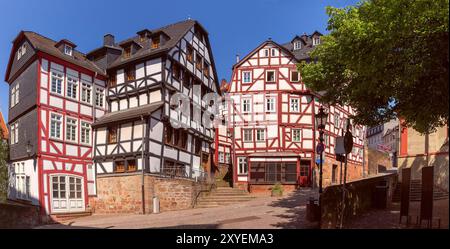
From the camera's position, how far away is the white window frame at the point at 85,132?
20.8m

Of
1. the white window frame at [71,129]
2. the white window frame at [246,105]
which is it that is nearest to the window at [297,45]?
the white window frame at [246,105]

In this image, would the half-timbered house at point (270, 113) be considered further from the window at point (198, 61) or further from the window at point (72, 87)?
the window at point (72, 87)

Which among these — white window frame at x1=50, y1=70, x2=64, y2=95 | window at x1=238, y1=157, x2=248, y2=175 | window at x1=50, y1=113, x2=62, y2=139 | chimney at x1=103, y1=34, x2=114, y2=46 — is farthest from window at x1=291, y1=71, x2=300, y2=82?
window at x1=50, y1=113, x2=62, y2=139

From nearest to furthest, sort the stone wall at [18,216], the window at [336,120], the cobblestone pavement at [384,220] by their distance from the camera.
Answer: the cobblestone pavement at [384,220] < the stone wall at [18,216] < the window at [336,120]

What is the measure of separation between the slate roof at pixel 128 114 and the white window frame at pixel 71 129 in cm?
105

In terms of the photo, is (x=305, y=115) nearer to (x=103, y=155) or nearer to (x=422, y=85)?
(x=103, y=155)

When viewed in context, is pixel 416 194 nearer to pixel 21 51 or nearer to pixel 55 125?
pixel 55 125

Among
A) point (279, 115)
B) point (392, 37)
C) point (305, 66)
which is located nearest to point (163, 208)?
point (305, 66)

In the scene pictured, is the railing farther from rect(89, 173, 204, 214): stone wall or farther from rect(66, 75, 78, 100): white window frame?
rect(66, 75, 78, 100): white window frame

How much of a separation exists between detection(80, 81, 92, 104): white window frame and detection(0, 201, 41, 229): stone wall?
22.0ft

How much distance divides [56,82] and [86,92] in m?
2.02

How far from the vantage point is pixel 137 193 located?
62.2 feet
